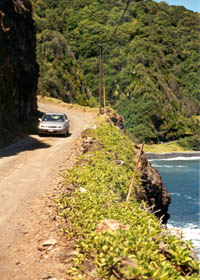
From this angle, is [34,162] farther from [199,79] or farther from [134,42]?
[199,79]

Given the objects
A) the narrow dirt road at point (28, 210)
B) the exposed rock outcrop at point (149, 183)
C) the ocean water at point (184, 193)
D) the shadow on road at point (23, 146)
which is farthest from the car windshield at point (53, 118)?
the ocean water at point (184, 193)

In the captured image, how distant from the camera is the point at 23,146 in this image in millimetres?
19094

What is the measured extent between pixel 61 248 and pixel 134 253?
5.45 ft

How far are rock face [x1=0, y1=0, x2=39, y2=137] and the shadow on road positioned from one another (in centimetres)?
179

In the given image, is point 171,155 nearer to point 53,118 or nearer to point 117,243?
point 53,118

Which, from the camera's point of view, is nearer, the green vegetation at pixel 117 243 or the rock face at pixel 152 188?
the green vegetation at pixel 117 243

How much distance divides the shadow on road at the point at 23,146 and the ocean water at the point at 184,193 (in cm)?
1252

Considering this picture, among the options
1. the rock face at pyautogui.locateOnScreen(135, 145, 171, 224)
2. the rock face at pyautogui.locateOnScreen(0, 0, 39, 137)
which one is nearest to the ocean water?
the rock face at pyautogui.locateOnScreen(135, 145, 171, 224)

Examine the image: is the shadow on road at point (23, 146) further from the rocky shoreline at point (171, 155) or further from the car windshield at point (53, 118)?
the rocky shoreline at point (171, 155)

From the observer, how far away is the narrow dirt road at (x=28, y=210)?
568 cm

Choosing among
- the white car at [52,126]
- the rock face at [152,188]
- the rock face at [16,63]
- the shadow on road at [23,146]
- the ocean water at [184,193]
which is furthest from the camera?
the ocean water at [184,193]

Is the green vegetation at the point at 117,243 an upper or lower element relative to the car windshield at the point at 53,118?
lower

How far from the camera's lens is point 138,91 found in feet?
447

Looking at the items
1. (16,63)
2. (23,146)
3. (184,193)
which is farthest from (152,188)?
(184,193)
